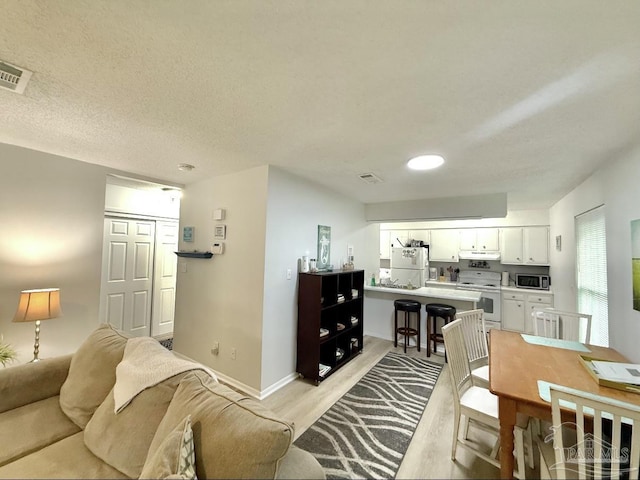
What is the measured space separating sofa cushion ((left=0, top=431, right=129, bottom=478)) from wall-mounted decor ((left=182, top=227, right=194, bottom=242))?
2.33 meters

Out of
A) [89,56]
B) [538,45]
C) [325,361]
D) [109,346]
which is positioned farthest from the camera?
[325,361]

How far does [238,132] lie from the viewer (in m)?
1.91

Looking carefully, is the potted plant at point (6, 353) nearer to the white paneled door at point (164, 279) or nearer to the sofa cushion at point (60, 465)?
the sofa cushion at point (60, 465)

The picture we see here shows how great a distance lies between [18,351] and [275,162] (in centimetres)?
282

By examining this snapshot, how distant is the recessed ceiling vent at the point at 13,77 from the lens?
1280mm

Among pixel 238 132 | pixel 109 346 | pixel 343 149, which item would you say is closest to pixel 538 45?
pixel 343 149

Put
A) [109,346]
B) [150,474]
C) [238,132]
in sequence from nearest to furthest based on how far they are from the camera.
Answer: [150,474] → [109,346] → [238,132]

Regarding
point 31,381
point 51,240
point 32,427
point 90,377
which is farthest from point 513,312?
point 51,240

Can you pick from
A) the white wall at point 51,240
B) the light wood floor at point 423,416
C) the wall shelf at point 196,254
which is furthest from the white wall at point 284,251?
the white wall at point 51,240

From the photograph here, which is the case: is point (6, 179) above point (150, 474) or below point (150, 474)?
above

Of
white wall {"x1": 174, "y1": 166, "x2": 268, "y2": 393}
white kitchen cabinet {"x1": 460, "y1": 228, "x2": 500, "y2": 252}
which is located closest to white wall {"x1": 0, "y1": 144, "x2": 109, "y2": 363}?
white wall {"x1": 174, "y1": 166, "x2": 268, "y2": 393}

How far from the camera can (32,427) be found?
1462 millimetres

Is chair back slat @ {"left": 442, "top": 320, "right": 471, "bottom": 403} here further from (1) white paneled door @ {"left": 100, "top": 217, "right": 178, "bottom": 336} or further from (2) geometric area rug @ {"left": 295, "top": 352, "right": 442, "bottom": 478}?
(1) white paneled door @ {"left": 100, "top": 217, "right": 178, "bottom": 336}

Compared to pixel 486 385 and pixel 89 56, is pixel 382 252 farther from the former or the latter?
pixel 89 56
